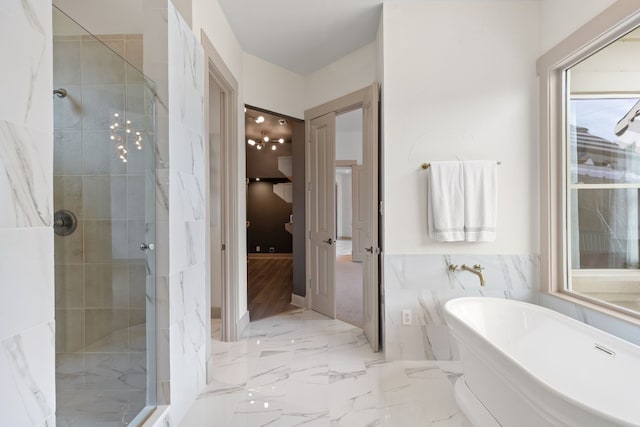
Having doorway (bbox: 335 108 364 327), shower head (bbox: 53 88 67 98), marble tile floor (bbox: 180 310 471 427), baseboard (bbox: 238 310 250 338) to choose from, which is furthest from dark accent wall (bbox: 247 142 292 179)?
shower head (bbox: 53 88 67 98)

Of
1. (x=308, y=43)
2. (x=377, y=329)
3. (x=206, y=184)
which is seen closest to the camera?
(x=206, y=184)

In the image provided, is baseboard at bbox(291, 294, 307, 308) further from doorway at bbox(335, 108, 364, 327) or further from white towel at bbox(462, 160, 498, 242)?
white towel at bbox(462, 160, 498, 242)

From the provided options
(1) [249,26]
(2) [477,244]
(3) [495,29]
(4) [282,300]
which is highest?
(1) [249,26]

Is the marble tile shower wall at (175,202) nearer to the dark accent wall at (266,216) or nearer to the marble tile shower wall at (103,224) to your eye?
the marble tile shower wall at (103,224)

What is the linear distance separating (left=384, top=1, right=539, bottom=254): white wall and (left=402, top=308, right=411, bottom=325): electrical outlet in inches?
19.2

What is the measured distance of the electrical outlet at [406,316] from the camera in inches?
96.2

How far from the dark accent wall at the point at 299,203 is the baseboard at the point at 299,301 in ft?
0.16

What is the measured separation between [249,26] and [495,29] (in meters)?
2.07

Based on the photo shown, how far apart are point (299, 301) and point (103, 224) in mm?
2564

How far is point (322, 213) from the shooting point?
3.47 meters

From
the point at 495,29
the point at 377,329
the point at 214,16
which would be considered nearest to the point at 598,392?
the point at 377,329

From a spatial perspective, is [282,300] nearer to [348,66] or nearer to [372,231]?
[372,231]

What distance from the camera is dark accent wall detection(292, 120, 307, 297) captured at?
12.2 feet

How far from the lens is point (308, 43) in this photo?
302cm
